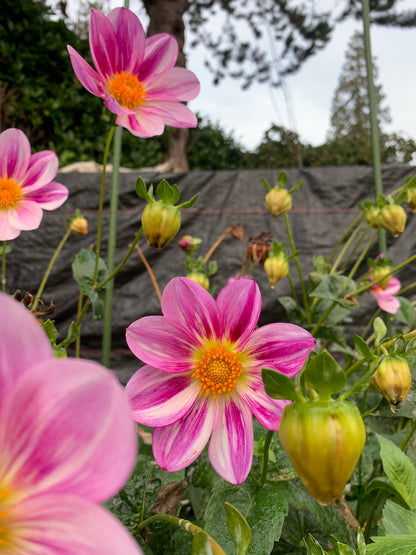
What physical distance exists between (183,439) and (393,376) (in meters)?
0.15

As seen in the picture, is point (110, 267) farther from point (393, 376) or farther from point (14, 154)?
point (393, 376)

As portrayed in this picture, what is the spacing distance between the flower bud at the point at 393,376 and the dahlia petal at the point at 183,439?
0.12 meters

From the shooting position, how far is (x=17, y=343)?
12 centimetres

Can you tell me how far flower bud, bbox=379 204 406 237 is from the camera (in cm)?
55

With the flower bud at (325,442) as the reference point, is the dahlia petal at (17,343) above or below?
above

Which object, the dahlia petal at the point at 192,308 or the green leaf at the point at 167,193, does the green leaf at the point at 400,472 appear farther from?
the green leaf at the point at 167,193

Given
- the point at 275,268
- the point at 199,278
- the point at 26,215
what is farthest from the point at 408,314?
the point at 26,215

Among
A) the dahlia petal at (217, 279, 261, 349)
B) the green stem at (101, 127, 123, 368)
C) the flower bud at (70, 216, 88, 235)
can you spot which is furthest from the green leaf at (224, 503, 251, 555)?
the flower bud at (70, 216, 88, 235)

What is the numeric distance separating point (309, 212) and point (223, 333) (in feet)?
5.62

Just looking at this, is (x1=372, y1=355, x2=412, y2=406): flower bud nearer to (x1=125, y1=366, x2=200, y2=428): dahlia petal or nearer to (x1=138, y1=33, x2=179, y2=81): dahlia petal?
(x1=125, y1=366, x2=200, y2=428): dahlia petal

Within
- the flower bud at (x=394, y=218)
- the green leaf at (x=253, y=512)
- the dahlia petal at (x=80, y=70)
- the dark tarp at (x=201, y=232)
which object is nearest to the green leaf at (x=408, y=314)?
the flower bud at (x=394, y=218)

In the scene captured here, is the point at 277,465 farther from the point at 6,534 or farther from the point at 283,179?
the point at 283,179

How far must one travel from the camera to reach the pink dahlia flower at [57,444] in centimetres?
11

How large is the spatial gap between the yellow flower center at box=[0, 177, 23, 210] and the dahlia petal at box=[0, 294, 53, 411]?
419 mm
